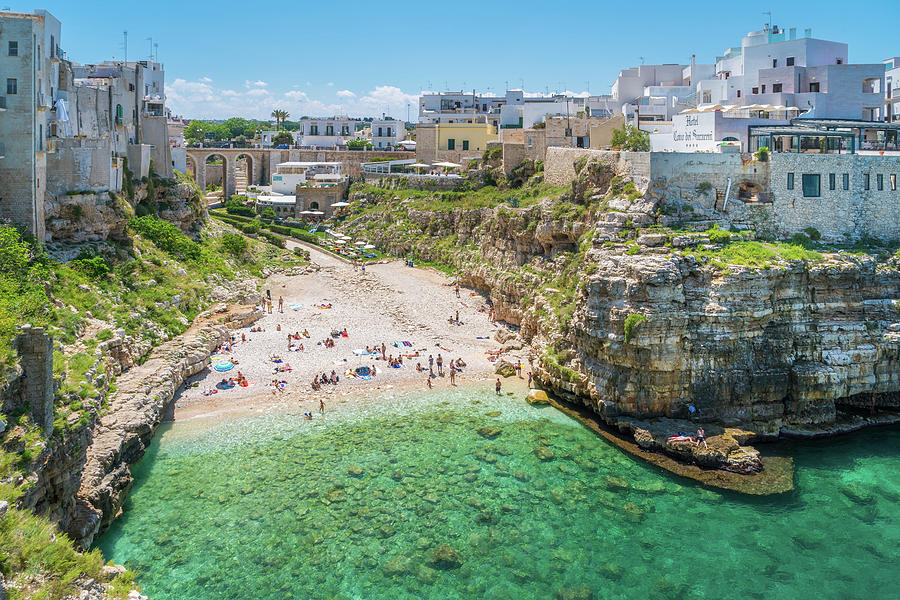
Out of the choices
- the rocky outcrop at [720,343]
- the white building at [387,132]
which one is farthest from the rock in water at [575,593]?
the white building at [387,132]

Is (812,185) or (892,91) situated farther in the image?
(892,91)

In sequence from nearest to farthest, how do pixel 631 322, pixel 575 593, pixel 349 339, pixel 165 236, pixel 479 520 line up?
pixel 575 593 → pixel 479 520 → pixel 631 322 → pixel 349 339 → pixel 165 236

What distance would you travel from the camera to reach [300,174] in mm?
63812

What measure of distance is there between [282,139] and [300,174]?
1700 cm

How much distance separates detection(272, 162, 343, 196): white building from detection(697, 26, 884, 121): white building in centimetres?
3403

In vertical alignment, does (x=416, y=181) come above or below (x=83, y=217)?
above

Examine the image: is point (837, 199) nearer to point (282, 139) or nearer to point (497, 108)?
point (497, 108)

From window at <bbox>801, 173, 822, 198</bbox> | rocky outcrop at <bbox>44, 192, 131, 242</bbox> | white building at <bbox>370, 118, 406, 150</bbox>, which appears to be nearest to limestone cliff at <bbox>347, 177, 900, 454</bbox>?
window at <bbox>801, 173, 822, 198</bbox>

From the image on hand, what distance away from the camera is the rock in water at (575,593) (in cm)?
1691

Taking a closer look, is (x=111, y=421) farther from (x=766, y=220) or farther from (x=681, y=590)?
(x=766, y=220)

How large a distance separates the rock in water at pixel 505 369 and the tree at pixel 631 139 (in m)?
13.5

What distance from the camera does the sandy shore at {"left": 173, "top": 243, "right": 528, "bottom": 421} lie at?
28422 millimetres

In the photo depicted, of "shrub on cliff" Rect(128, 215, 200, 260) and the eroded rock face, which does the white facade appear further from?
"shrub on cliff" Rect(128, 215, 200, 260)

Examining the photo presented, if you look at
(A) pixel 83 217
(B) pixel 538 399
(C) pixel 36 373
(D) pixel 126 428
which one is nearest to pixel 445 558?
(B) pixel 538 399
